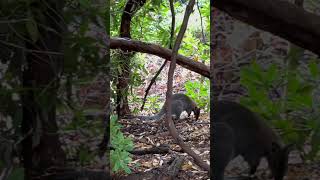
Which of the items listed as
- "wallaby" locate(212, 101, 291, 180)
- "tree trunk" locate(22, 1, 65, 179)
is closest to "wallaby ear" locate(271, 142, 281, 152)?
"wallaby" locate(212, 101, 291, 180)

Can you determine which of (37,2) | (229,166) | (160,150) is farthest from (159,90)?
(37,2)

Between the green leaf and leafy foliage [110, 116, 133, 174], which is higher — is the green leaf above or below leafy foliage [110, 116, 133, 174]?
above

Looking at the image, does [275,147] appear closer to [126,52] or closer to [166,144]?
[166,144]

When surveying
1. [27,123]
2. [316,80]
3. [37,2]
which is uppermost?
[37,2]

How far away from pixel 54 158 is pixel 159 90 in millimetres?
2505

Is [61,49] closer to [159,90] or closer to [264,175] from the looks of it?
[264,175]

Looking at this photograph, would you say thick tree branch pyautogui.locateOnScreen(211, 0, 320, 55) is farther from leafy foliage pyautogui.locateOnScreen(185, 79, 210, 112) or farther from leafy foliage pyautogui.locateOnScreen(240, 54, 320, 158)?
leafy foliage pyautogui.locateOnScreen(185, 79, 210, 112)

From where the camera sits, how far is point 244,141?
133 cm

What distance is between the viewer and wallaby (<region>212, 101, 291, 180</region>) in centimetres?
128

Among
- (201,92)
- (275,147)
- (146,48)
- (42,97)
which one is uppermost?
(146,48)

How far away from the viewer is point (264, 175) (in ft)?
4.30

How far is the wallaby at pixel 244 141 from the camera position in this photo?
4.19ft

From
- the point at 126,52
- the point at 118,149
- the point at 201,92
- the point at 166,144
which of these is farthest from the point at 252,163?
the point at 201,92

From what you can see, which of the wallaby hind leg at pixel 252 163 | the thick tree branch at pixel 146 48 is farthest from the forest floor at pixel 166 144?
the thick tree branch at pixel 146 48
